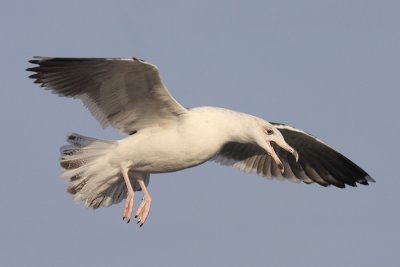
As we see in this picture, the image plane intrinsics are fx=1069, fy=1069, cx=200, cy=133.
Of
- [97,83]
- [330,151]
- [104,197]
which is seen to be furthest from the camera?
[330,151]

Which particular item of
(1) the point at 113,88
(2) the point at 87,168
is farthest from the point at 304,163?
(1) the point at 113,88

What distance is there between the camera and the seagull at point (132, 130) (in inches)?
575

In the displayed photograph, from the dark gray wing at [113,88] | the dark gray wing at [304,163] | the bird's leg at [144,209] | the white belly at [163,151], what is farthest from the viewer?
the dark gray wing at [304,163]

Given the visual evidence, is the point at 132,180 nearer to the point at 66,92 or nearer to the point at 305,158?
the point at 66,92

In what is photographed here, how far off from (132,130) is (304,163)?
3.47 metres

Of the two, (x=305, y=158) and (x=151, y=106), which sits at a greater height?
(x=151, y=106)

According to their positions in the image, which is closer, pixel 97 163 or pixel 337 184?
pixel 97 163

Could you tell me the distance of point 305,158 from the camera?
689 inches

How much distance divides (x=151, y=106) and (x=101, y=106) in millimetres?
721

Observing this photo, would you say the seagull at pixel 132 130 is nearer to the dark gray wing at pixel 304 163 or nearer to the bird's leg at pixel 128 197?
the bird's leg at pixel 128 197

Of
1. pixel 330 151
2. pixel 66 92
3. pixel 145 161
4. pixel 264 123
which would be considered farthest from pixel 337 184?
pixel 66 92

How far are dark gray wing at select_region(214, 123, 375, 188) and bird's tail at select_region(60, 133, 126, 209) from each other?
2.31 meters

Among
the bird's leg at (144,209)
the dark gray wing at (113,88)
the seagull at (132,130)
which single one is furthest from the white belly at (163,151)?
the bird's leg at (144,209)

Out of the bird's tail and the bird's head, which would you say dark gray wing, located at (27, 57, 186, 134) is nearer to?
the bird's tail
